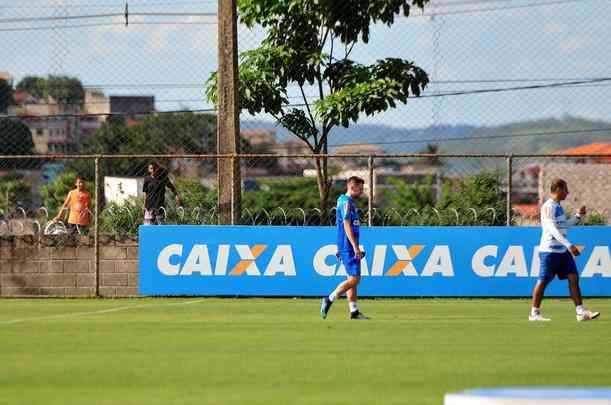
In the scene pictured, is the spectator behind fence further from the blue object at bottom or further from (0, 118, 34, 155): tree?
(0, 118, 34, 155): tree

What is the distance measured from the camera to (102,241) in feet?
76.7

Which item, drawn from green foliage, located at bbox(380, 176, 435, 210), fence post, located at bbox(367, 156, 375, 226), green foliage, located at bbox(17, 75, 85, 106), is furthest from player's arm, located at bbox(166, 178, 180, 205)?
green foliage, located at bbox(380, 176, 435, 210)

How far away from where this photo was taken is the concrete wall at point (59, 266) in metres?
23.3

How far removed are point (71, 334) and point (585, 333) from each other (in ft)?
18.1

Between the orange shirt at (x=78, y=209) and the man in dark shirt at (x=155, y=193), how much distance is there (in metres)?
1.32

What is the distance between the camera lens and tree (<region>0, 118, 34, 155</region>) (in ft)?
250

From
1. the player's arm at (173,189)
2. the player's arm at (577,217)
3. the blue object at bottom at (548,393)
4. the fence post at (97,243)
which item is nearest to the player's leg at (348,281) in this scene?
the player's arm at (577,217)

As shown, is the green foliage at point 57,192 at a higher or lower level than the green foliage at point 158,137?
lower

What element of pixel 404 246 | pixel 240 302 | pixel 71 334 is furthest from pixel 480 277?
pixel 71 334

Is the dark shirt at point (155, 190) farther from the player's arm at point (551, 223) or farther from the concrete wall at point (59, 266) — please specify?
the player's arm at point (551, 223)

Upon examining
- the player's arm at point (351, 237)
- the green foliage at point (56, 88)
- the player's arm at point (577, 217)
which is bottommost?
the player's arm at point (351, 237)

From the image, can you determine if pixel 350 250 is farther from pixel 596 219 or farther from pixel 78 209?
pixel 78 209

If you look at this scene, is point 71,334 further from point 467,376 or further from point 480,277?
point 480,277

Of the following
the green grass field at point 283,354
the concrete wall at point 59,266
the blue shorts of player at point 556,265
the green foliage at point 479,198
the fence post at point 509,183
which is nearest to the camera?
the green grass field at point 283,354
